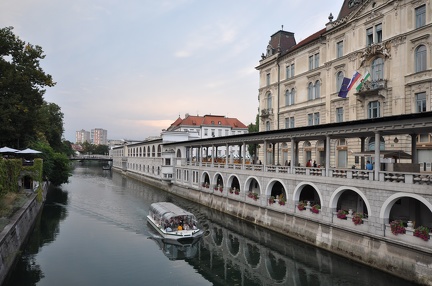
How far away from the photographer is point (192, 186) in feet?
161

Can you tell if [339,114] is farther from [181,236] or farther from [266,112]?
[181,236]

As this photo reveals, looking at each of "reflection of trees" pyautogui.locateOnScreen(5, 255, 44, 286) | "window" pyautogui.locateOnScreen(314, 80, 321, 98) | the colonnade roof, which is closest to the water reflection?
"reflection of trees" pyautogui.locateOnScreen(5, 255, 44, 286)

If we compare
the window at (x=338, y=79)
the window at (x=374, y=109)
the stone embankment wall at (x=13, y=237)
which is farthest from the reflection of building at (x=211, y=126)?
the stone embankment wall at (x=13, y=237)

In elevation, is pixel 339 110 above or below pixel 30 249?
above

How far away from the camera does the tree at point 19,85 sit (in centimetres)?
3738

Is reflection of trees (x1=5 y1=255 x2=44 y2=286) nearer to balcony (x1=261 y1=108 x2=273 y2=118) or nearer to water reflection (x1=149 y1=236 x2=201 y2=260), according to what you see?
water reflection (x1=149 y1=236 x2=201 y2=260)

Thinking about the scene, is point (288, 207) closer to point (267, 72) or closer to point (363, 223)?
point (363, 223)

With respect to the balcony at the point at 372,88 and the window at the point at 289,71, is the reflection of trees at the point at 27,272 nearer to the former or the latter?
the balcony at the point at 372,88

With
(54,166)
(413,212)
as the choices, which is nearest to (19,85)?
(54,166)

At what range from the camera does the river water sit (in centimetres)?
1956

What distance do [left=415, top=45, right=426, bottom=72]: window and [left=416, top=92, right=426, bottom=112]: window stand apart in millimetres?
2330

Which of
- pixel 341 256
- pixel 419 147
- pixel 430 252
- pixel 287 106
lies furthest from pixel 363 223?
pixel 287 106

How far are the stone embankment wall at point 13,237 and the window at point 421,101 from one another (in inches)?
1362

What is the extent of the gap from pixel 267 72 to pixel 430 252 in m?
42.4
